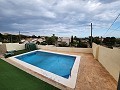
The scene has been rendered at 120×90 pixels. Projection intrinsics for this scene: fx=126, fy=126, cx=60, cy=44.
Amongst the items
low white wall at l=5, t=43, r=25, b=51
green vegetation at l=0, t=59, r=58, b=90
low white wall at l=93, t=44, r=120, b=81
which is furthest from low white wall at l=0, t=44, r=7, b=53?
low white wall at l=93, t=44, r=120, b=81

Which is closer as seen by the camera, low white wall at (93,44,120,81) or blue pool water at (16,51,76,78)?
low white wall at (93,44,120,81)

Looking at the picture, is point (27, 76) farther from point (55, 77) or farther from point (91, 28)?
point (91, 28)

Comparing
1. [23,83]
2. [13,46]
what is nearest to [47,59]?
[13,46]

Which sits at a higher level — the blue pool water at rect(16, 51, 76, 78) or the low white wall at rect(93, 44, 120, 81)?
the low white wall at rect(93, 44, 120, 81)

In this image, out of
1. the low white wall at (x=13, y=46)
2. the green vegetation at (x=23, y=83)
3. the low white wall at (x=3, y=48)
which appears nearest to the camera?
the green vegetation at (x=23, y=83)

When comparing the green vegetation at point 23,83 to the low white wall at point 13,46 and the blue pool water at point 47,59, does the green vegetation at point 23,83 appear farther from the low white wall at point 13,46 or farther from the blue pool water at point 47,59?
the low white wall at point 13,46

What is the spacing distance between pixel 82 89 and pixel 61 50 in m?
10.8

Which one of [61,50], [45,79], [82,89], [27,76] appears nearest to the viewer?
[82,89]

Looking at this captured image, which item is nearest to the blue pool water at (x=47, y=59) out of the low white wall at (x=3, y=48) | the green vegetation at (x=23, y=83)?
the low white wall at (x=3, y=48)

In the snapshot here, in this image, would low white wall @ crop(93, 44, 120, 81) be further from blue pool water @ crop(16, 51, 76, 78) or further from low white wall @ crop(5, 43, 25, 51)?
low white wall @ crop(5, 43, 25, 51)

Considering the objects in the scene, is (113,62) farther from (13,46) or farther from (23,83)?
(13,46)

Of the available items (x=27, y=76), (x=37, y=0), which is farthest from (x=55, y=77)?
(x=37, y=0)

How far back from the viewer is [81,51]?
13938 millimetres

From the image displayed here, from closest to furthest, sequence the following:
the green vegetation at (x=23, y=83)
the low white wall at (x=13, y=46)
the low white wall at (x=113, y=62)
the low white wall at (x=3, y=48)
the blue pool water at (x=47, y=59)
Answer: the green vegetation at (x=23, y=83) < the low white wall at (x=113, y=62) < the blue pool water at (x=47, y=59) < the low white wall at (x=3, y=48) < the low white wall at (x=13, y=46)
